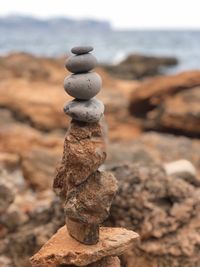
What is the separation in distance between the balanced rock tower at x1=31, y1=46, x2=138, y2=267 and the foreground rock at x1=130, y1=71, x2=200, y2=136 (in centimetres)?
810

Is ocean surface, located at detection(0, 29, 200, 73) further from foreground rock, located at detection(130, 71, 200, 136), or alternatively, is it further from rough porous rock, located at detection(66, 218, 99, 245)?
rough porous rock, located at detection(66, 218, 99, 245)

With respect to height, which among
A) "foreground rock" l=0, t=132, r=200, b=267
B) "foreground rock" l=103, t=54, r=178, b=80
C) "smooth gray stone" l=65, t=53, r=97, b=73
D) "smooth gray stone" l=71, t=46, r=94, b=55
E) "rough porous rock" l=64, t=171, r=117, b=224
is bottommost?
"foreground rock" l=0, t=132, r=200, b=267

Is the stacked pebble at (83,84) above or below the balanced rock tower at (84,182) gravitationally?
above

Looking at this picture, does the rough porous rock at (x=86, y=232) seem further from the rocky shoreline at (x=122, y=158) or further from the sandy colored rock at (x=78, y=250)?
the rocky shoreline at (x=122, y=158)

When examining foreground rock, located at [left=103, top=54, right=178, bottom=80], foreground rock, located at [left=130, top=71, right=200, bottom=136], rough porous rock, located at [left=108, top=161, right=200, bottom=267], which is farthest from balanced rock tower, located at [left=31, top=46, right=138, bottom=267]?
foreground rock, located at [left=103, top=54, right=178, bottom=80]

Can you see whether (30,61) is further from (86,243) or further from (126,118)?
(86,243)

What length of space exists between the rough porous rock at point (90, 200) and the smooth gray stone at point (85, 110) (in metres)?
0.47

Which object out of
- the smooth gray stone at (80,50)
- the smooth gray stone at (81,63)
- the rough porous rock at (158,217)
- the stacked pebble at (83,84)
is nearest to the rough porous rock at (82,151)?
the stacked pebble at (83,84)

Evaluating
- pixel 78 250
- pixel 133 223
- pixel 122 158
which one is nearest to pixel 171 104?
pixel 122 158

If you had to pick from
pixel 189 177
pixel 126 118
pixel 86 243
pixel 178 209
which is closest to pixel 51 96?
pixel 126 118

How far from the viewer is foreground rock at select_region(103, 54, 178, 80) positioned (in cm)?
2845

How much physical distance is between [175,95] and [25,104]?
3337mm

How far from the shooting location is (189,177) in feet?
23.4

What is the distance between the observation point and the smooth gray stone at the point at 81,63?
3963mm
